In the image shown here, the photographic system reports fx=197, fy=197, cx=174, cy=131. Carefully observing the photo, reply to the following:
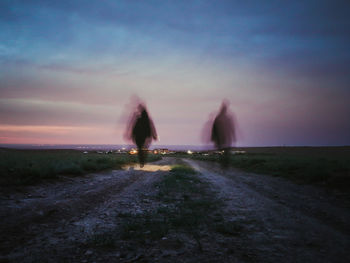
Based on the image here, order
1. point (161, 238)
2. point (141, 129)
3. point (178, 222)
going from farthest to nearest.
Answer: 1. point (141, 129)
2. point (178, 222)
3. point (161, 238)

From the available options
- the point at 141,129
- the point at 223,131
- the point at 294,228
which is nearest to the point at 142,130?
the point at 141,129

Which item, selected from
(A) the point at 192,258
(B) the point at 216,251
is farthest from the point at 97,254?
(B) the point at 216,251

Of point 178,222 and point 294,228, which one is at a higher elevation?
point 178,222

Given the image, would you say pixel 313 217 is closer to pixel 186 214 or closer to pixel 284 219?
pixel 284 219

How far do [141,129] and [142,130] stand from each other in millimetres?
62

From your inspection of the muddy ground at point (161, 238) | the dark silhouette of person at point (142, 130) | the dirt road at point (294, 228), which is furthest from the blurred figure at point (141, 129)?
the dirt road at point (294, 228)

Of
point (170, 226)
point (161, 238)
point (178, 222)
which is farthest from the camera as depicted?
point (178, 222)

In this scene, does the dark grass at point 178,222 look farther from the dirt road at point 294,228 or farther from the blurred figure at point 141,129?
the blurred figure at point 141,129

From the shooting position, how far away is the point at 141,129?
8.62 m

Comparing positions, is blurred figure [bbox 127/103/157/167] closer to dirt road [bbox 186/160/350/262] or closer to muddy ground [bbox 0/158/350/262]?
muddy ground [bbox 0/158/350/262]

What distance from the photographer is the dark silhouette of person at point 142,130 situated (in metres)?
8.52

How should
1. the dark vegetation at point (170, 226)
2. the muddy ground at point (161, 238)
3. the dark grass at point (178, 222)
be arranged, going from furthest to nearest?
the dark grass at point (178, 222) → the dark vegetation at point (170, 226) → the muddy ground at point (161, 238)

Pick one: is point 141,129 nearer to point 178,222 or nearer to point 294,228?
point 178,222

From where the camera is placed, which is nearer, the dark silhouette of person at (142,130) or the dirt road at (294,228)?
the dirt road at (294,228)
